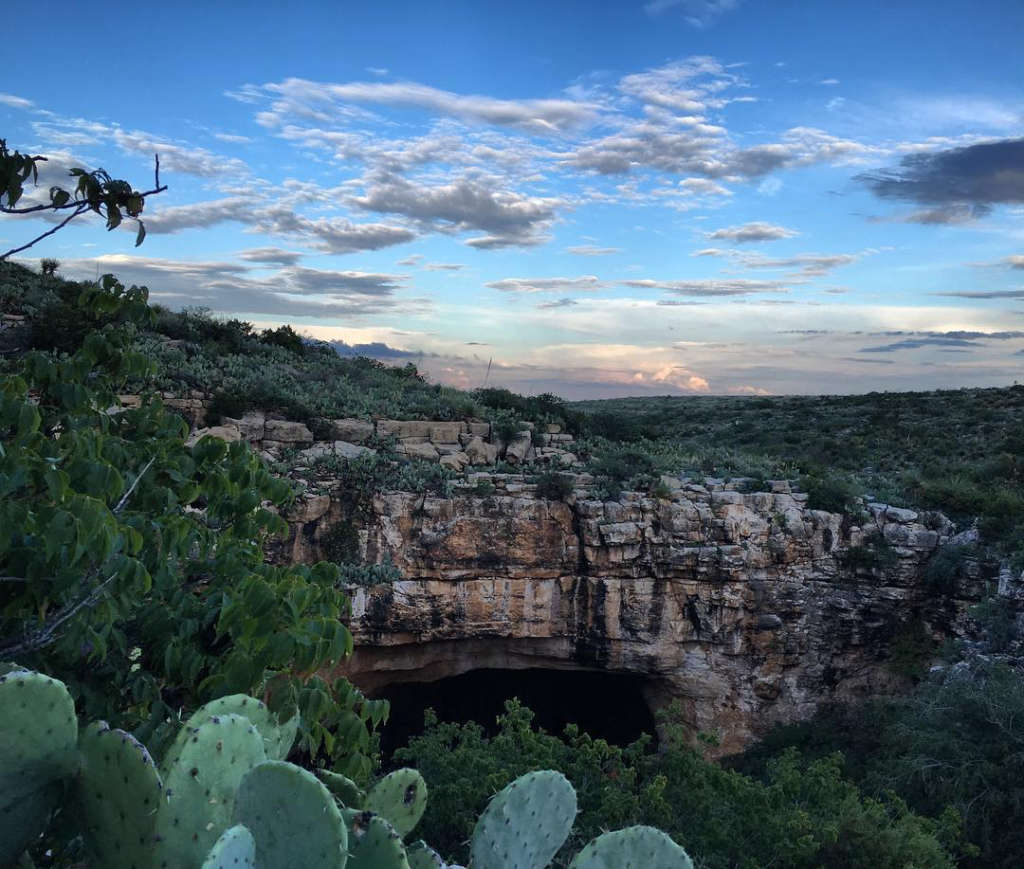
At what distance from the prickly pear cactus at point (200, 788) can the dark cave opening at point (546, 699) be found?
14.0m

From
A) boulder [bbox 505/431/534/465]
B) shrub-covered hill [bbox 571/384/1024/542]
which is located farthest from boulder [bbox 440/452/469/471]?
shrub-covered hill [bbox 571/384/1024/542]

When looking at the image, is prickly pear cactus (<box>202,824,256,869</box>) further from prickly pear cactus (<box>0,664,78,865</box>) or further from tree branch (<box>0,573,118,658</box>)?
tree branch (<box>0,573,118,658</box>)

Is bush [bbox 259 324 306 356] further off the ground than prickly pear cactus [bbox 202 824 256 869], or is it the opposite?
bush [bbox 259 324 306 356]

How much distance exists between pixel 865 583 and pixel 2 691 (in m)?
13.9

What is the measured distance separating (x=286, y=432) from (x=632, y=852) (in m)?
13.3

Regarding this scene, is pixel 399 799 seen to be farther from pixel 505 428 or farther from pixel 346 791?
pixel 505 428

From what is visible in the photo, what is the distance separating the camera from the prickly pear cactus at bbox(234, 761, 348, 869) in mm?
1542

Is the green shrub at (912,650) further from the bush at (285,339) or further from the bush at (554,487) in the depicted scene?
the bush at (285,339)

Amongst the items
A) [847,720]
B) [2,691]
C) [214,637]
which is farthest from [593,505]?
[2,691]

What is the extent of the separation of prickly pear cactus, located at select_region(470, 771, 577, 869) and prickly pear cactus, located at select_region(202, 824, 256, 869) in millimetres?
1099

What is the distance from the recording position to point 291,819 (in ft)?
5.14

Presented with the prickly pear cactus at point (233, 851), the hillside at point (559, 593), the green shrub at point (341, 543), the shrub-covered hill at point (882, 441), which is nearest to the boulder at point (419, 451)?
the hillside at point (559, 593)

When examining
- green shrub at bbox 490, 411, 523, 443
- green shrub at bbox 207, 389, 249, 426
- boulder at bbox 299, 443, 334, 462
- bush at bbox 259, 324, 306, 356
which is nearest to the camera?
boulder at bbox 299, 443, 334, 462

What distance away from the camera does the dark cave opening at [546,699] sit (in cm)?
1527
